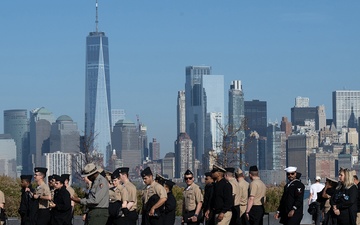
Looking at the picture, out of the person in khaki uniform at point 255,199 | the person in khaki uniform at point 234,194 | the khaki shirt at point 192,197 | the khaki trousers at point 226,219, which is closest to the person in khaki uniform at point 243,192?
the person in khaki uniform at point 234,194

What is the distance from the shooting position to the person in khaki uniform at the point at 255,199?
22.2 meters

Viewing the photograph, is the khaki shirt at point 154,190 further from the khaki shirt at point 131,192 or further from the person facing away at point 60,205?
the person facing away at point 60,205

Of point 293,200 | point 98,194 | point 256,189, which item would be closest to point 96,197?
point 98,194

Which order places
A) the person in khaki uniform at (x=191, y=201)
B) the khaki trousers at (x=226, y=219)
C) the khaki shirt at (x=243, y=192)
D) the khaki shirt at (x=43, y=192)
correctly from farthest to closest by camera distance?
the khaki shirt at (x=243, y=192) < the person in khaki uniform at (x=191, y=201) < the khaki shirt at (x=43, y=192) < the khaki trousers at (x=226, y=219)

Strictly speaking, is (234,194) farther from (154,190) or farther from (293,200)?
(154,190)

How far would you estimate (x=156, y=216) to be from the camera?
20.4m

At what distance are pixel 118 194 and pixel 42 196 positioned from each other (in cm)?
142

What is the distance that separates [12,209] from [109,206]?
40.2 feet

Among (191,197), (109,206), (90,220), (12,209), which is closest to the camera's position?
(90,220)

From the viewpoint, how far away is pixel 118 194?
2022 cm

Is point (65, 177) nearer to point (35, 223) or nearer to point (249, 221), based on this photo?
point (35, 223)

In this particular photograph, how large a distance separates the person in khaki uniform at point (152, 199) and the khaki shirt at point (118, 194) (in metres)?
0.40

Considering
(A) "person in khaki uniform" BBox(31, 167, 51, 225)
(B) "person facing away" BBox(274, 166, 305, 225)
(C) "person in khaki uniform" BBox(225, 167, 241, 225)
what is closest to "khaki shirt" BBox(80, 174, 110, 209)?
(A) "person in khaki uniform" BBox(31, 167, 51, 225)

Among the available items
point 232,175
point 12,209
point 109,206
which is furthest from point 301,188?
point 12,209
